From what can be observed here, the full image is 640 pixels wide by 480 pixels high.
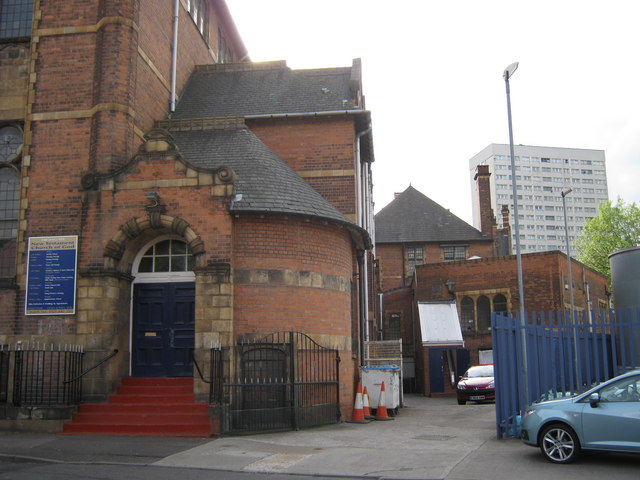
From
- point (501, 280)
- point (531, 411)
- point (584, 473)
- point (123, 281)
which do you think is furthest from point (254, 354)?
point (501, 280)

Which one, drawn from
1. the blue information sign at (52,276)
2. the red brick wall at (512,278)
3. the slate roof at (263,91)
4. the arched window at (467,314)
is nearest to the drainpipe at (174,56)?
the slate roof at (263,91)

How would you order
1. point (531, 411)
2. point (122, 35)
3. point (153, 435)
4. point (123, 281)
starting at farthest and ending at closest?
point (122, 35)
point (123, 281)
point (153, 435)
point (531, 411)

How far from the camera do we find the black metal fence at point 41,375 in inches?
562

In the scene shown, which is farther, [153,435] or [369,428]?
[369,428]

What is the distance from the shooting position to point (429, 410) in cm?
2075

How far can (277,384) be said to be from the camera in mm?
13453

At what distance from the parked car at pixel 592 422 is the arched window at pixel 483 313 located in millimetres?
23986

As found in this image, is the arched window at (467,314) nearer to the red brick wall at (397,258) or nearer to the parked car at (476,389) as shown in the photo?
the parked car at (476,389)

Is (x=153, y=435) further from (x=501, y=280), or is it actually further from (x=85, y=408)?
(x=501, y=280)

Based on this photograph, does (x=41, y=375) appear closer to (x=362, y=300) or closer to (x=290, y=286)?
(x=290, y=286)

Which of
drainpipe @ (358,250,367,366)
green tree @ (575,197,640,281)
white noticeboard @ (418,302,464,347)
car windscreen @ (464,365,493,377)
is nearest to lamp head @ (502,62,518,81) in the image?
drainpipe @ (358,250,367,366)

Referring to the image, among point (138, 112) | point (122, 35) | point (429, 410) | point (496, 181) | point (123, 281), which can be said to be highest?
point (496, 181)

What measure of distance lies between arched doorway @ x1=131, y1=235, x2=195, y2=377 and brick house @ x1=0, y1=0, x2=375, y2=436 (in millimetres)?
34

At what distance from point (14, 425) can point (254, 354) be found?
17.1 ft
